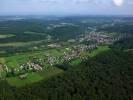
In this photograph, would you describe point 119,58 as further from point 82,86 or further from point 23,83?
point 23,83

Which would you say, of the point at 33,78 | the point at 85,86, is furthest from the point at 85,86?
the point at 33,78

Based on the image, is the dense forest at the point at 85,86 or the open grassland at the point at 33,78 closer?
the dense forest at the point at 85,86

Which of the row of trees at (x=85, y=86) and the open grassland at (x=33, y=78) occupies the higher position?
the row of trees at (x=85, y=86)

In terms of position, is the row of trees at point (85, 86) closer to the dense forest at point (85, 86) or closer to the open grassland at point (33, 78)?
the dense forest at point (85, 86)

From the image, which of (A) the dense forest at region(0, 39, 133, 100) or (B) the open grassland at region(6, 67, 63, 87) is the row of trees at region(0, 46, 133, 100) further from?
(B) the open grassland at region(6, 67, 63, 87)

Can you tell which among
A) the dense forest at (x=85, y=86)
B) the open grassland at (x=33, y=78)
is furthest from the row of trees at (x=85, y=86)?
the open grassland at (x=33, y=78)

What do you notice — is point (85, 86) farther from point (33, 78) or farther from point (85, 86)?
point (33, 78)

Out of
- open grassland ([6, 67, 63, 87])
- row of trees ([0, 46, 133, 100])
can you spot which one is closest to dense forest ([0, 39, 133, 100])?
row of trees ([0, 46, 133, 100])

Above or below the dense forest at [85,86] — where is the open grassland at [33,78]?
below

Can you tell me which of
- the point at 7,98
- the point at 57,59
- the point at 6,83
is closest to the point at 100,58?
Result: the point at 57,59
